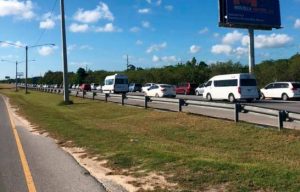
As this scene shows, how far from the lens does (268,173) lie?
8.88m

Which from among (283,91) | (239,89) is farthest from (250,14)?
(239,89)

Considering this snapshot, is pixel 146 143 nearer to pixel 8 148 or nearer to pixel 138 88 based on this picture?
pixel 8 148

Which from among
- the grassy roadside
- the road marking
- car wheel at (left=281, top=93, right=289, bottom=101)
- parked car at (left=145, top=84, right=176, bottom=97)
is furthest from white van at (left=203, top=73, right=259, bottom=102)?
the road marking

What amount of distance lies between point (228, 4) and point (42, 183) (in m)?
47.5

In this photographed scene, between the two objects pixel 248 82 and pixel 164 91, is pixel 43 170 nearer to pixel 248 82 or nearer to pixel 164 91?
pixel 248 82

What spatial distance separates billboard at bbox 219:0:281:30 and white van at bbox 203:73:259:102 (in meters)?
17.2

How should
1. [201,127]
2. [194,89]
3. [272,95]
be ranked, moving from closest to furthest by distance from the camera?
[201,127] → [272,95] → [194,89]

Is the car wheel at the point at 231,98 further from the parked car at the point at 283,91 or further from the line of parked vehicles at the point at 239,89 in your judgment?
the parked car at the point at 283,91

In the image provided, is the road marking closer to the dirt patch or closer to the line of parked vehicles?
the dirt patch

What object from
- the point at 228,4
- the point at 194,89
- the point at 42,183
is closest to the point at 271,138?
the point at 42,183

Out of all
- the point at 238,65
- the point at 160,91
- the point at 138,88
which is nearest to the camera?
the point at 160,91

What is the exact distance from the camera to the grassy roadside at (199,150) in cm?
877

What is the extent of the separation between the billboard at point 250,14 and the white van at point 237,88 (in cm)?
1716

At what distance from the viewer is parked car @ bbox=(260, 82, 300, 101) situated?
41312 millimetres
